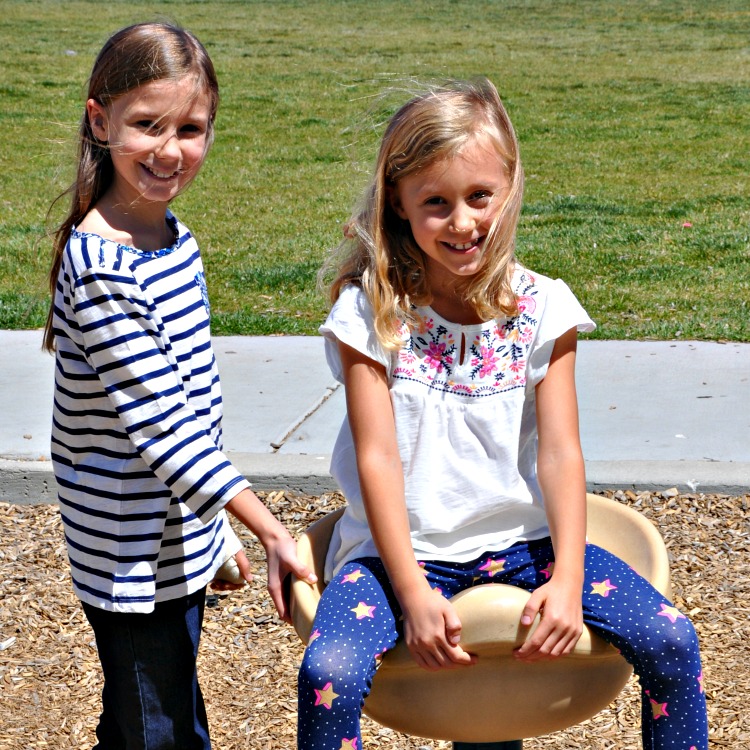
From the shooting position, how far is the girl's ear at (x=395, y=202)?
234 cm

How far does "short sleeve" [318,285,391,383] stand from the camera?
2232mm

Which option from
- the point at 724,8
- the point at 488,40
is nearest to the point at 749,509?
the point at 488,40

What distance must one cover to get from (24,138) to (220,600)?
34.5 ft

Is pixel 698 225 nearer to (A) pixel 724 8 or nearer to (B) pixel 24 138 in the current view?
(B) pixel 24 138

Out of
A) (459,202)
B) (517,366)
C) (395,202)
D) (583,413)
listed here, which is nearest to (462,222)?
(459,202)

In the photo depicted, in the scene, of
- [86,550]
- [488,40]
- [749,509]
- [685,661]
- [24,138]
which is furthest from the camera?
[488,40]

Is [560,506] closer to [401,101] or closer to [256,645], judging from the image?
[401,101]

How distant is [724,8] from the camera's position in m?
28.5

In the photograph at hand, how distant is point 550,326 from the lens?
2289 mm

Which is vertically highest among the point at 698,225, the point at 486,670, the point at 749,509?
the point at 486,670

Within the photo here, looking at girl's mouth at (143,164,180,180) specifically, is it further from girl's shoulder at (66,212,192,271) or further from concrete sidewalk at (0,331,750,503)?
concrete sidewalk at (0,331,750,503)

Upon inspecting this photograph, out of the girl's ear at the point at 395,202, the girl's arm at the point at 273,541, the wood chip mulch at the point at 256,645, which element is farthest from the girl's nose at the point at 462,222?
the wood chip mulch at the point at 256,645

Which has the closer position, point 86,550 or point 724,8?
point 86,550

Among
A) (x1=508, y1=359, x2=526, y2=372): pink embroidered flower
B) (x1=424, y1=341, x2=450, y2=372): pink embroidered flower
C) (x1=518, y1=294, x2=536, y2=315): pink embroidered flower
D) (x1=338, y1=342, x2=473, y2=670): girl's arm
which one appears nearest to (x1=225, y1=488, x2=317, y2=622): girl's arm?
(x1=338, y1=342, x2=473, y2=670): girl's arm
